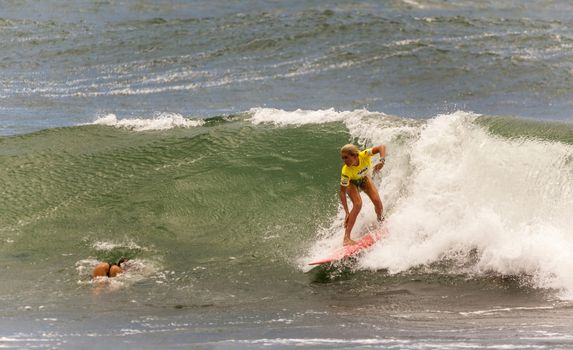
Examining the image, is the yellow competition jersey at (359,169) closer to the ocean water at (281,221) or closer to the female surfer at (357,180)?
the female surfer at (357,180)

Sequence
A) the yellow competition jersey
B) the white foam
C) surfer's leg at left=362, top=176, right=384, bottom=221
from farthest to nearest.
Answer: the white foam < surfer's leg at left=362, top=176, right=384, bottom=221 < the yellow competition jersey

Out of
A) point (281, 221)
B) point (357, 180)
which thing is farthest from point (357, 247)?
point (281, 221)

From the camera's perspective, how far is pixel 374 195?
11023mm

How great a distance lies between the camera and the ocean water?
28.9 ft

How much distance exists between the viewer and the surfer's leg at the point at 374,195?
10961mm

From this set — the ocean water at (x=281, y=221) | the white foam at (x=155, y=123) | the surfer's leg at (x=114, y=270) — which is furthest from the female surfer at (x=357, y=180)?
the white foam at (x=155, y=123)

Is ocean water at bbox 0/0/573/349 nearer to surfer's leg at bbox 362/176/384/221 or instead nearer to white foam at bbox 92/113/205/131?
white foam at bbox 92/113/205/131

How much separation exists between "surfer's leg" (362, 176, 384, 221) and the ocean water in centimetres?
27

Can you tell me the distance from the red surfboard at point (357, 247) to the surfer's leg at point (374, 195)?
192 mm

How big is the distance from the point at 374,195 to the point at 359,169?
42 centimetres

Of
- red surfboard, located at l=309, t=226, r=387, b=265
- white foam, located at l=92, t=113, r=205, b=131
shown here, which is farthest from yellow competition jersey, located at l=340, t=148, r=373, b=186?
white foam, located at l=92, t=113, r=205, b=131

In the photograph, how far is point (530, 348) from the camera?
7434 mm

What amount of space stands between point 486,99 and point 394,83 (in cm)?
251

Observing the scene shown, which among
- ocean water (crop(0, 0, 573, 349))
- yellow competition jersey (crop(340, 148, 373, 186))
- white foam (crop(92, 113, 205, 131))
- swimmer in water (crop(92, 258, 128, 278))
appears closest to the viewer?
ocean water (crop(0, 0, 573, 349))
